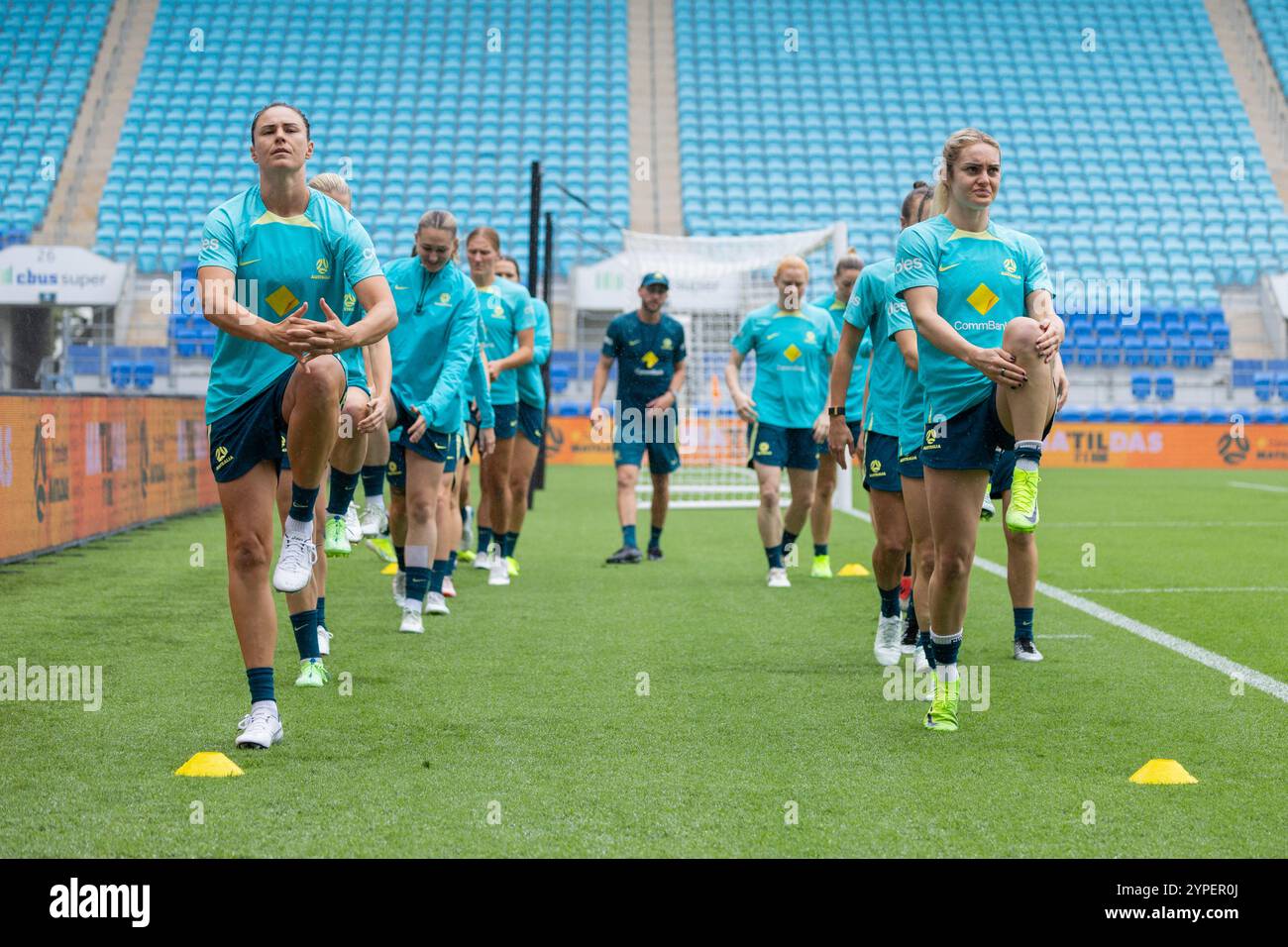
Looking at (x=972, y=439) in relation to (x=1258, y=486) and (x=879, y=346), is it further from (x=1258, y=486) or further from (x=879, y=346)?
(x=1258, y=486)

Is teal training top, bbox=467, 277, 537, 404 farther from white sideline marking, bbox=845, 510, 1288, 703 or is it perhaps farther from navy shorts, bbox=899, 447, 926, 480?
navy shorts, bbox=899, 447, 926, 480

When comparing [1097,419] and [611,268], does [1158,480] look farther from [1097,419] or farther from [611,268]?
[611,268]

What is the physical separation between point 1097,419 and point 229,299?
2435cm

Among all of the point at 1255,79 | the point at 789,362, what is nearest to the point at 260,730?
the point at 789,362

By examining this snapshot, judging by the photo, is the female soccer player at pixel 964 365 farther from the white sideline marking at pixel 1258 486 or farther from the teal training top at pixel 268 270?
the white sideline marking at pixel 1258 486

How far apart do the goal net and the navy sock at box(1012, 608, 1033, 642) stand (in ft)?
30.5

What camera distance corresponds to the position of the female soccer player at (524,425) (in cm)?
997

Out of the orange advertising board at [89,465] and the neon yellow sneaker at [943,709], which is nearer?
the neon yellow sneaker at [943,709]

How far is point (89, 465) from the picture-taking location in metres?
11.9

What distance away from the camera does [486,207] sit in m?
29.9

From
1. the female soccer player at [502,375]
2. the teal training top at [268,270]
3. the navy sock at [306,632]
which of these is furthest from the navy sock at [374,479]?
the teal training top at [268,270]

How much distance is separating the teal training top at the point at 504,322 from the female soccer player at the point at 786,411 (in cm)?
142

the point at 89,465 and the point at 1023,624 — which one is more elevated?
the point at 89,465

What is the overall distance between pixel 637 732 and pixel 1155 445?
2296 cm
